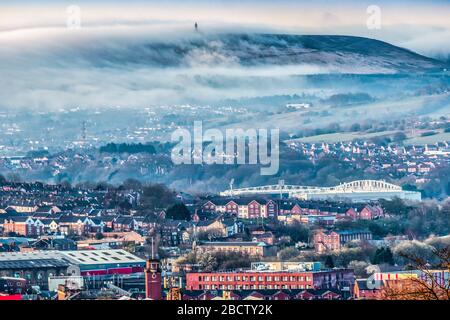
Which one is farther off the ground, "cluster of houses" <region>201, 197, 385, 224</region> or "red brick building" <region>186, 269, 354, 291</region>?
"cluster of houses" <region>201, 197, 385, 224</region>

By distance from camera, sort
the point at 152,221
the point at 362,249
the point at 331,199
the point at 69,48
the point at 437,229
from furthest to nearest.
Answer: the point at 69,48
the point at 331,199
the point at 152,221
the point at 437,229
the point at 362,249

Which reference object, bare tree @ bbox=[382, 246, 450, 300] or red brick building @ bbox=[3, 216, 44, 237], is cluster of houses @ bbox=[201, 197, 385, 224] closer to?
red brick building @ bbox=[3, 216, 44, 237]

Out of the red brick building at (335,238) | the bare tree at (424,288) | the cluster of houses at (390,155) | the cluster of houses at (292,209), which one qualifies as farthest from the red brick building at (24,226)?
the bare tree at (424,288)

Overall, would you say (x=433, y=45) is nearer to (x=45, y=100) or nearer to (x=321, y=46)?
(x=321, y=46)

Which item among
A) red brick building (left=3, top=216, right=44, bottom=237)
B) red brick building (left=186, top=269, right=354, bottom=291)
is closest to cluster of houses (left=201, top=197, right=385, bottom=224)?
red brick building (left=3, top=216, right=44, bottom=237)

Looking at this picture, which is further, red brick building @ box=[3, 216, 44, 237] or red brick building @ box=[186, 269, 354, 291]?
red brick building @ box=[3, 216, 44, 237]

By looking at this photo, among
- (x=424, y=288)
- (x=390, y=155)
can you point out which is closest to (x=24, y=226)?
(x=390, y=155)

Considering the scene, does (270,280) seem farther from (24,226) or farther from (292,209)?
(292,209)

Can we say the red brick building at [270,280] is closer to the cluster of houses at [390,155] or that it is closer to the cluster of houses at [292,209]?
the cluster of houses at [292,209]

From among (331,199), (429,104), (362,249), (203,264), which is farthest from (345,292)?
(429,104)

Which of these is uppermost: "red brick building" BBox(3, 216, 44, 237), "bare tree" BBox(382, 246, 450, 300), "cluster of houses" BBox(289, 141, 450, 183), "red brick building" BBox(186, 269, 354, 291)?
"cluster of houses" BBox(289, 141, 450, 183)
